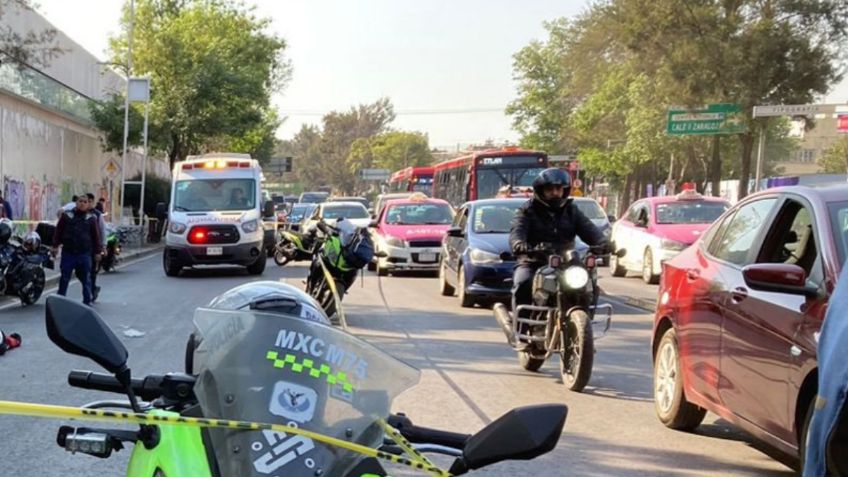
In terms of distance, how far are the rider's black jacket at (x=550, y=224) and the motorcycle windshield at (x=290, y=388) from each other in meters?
5.60

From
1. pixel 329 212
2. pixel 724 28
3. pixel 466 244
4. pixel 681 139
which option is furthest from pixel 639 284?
pixel 681 139

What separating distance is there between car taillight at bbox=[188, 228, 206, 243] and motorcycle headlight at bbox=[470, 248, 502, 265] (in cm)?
770

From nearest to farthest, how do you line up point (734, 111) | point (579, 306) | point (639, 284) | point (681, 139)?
1. point (579, 306)
2. point (639, 284)
3. point (734, 111)
4. point (681, 139)

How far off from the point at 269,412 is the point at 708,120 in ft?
90.2

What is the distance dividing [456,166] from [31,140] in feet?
44.6

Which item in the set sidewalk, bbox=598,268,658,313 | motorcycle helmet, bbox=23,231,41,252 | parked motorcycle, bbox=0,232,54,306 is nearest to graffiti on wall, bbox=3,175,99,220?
motorcycle helmet, bbox=23,231,41,252

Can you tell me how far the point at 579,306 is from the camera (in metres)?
7.77

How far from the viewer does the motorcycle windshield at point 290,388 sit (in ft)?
7.47

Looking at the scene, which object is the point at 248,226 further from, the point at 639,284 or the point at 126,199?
the point at 126,199

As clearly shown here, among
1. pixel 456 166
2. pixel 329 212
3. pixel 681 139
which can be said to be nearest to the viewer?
pixel 329 212

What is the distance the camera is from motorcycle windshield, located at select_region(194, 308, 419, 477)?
7.47 ft

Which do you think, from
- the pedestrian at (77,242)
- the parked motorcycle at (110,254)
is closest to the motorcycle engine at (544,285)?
the pedestrian at (77,242)

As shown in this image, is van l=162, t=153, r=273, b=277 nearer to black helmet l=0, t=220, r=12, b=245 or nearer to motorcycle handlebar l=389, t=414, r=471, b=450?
black helmet l=0, t=220, r=12, b=245

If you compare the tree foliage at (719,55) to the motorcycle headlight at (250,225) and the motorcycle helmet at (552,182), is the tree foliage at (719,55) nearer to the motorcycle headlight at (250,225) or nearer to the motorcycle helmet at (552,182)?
the motorcycle headlight at (250,225)
